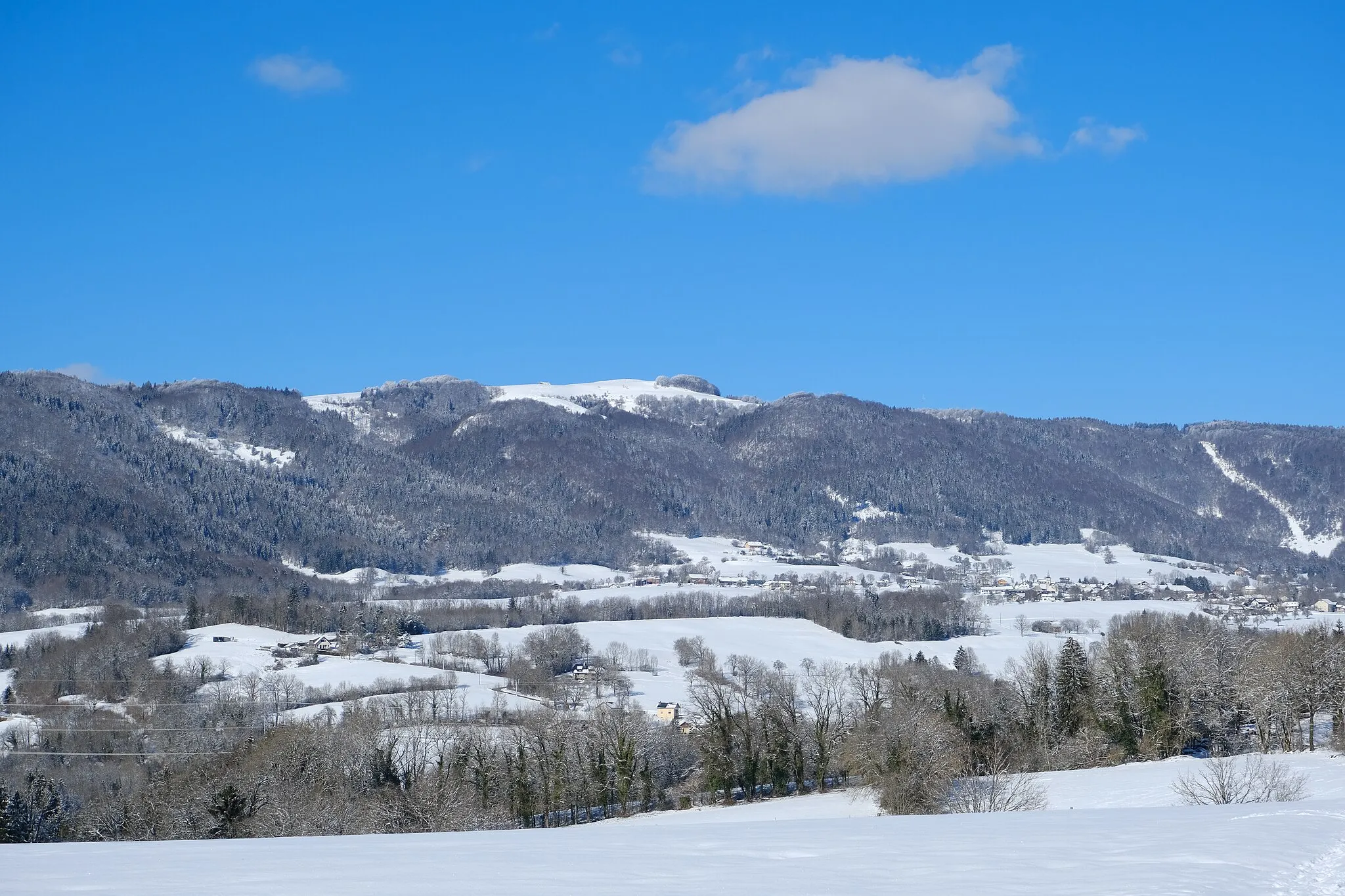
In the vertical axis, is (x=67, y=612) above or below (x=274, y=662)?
above

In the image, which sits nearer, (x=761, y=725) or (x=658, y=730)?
(x=761, y=725)

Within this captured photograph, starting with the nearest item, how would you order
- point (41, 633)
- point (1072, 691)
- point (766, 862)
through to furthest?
1. point (766, 862)
2. point (1072, 691)
3. point (41, 633)

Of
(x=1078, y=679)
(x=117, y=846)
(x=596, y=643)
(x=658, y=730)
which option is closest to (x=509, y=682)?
(x=596, y=643)

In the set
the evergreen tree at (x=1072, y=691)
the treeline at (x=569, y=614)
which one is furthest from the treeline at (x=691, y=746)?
the treeline at (x=569, y=614)

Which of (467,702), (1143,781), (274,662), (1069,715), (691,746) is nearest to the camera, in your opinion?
(1143,781)

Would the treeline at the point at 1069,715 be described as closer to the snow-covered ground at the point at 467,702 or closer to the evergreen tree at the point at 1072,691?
the evergreen tree at the point at 1072,691

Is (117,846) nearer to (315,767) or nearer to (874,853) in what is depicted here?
(874,853)

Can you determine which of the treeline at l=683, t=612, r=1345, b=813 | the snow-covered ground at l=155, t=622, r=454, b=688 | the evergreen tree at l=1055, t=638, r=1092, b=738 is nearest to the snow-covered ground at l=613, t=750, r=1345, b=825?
the treeline at l=683, t=612, r=1345, b=813

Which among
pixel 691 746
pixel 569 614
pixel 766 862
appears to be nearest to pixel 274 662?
pixel 569 614

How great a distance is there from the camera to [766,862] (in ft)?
71.1

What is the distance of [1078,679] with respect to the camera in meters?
79.4

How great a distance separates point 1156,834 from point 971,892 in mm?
8617

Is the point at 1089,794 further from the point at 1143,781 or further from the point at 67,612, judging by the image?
the point at 67,612

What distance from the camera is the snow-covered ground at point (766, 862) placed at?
59.6 ft
